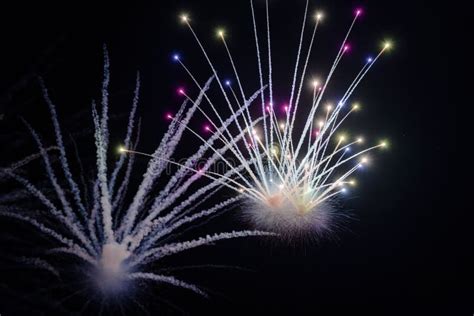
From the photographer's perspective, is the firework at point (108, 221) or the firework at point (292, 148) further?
the firework at point (292, 148)

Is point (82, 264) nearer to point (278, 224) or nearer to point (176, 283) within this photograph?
point (176, 283)

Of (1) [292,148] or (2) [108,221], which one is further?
(1) [292,148]

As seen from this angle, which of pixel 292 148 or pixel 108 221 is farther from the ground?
pixel 292 148

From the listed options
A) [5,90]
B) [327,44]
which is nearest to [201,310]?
[5,90]

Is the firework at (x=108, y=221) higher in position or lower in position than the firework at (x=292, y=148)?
lower

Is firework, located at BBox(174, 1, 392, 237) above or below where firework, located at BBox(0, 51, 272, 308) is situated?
above

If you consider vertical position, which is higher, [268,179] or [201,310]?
[268,179]

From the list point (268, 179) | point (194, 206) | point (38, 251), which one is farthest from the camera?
point (268, 179)

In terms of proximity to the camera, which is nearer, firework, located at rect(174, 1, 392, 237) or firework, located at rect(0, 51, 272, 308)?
firework, located at rect(0, 51, 272, 308)
